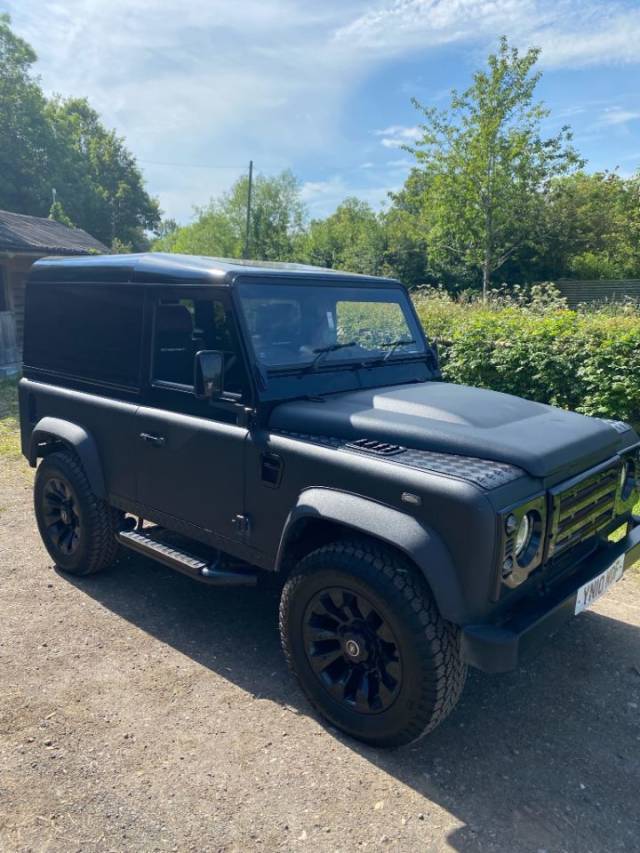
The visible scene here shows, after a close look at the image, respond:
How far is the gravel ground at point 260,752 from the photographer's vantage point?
2461mm

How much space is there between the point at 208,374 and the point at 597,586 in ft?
6.94

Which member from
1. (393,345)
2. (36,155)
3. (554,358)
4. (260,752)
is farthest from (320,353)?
(36,155)

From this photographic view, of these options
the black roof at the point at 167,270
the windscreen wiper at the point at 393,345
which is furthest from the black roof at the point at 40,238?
the windscreen wiper at the point at 393,345

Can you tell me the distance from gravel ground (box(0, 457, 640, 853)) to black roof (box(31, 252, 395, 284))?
212cm

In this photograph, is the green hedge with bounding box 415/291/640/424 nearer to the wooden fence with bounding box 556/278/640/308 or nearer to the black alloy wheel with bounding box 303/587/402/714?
the black alloy wheel with bounding box 303/587/402/714

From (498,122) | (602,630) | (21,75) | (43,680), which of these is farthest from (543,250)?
(21,75)

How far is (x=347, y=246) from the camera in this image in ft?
125

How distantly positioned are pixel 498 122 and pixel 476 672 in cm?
1871

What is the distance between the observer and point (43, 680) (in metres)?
3.40

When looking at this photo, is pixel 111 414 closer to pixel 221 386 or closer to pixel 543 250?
pixel 221 386

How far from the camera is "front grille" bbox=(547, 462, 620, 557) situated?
2768 millimetres

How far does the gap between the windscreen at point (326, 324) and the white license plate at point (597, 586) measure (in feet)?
5.71

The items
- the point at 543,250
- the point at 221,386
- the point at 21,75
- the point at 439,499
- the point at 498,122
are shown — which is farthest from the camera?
the point at 21,75

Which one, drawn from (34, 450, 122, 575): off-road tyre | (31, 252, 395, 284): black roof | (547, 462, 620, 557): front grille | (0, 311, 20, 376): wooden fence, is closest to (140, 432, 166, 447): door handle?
(34, 450, 122, 575): off-road tyre
